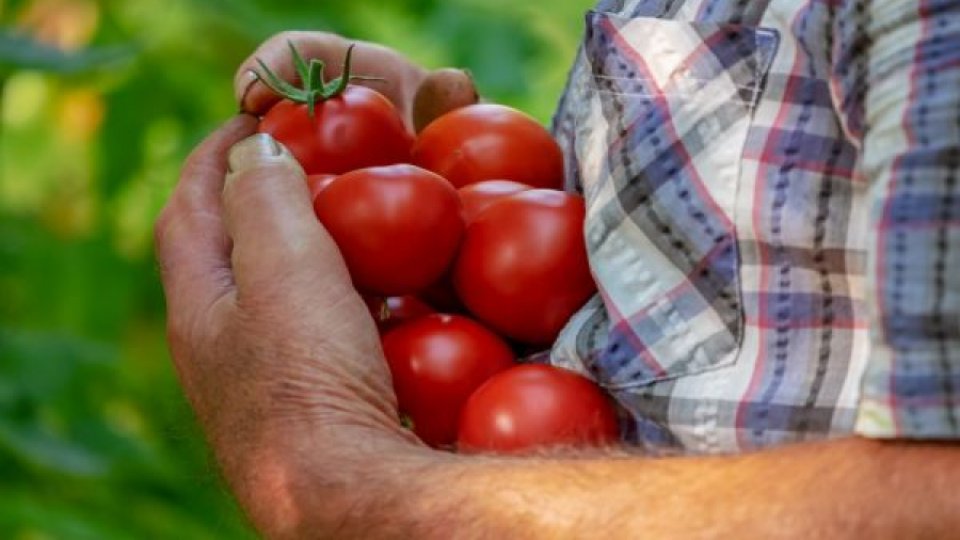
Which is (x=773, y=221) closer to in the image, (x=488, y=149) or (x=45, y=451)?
(x=488, y=149)

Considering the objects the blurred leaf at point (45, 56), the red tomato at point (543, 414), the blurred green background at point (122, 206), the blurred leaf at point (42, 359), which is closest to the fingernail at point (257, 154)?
the red tomato at point (543, 414)

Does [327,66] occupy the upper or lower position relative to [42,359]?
upper

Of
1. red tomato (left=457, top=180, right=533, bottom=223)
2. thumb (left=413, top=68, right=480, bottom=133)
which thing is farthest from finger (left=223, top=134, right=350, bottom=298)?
thumb (left=413, top=68, right=480, bottom=133)

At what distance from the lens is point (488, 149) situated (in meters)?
1.27

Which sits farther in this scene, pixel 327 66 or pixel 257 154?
pixel 327 66

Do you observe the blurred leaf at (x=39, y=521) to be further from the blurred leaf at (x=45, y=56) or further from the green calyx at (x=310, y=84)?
the green calyx at (x=310, y=84)

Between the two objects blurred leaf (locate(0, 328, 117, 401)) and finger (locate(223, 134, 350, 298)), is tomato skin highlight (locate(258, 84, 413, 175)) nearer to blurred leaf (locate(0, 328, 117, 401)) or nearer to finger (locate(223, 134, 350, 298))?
finger (locate(223, 134, 350, 298))

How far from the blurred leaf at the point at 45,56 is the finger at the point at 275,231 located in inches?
33.5

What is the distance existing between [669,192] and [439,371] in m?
0.19

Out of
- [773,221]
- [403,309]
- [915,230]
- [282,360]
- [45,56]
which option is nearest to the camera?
[915,230]

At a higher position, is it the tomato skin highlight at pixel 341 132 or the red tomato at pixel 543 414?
the tomato skin highlight at pixel 341 132

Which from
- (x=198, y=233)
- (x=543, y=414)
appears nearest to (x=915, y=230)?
(x=543, y=414)

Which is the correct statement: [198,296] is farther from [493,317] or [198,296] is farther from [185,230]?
[493,317]

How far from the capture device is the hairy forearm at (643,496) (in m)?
0.90
